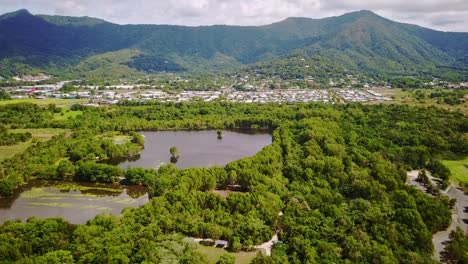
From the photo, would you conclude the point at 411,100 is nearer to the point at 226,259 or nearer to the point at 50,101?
the point at 226,259

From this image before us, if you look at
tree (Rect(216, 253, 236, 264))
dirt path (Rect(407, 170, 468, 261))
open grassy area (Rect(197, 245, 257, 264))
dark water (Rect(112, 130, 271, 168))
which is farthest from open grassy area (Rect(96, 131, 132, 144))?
dirt path (Rect(407, 170, 468, 261))

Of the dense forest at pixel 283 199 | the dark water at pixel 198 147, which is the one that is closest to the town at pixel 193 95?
the dense forest at pixel 283 199

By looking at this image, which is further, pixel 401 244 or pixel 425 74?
pixel 425 74

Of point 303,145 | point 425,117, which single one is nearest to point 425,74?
point 425,117

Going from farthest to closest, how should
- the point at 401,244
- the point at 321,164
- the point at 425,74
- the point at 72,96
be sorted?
the point at 425,74 < the point at 72,96 < the point at 321,164 < the point at 401,244

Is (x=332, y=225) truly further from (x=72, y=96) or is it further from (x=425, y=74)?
(x=425, y=74)

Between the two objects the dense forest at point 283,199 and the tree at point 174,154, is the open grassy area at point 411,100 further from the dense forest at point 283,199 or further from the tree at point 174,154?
the tree at point 174,154

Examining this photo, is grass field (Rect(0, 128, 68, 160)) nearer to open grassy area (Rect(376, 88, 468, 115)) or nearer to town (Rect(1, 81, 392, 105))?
town (Rect(1, 81, 392, 105))
